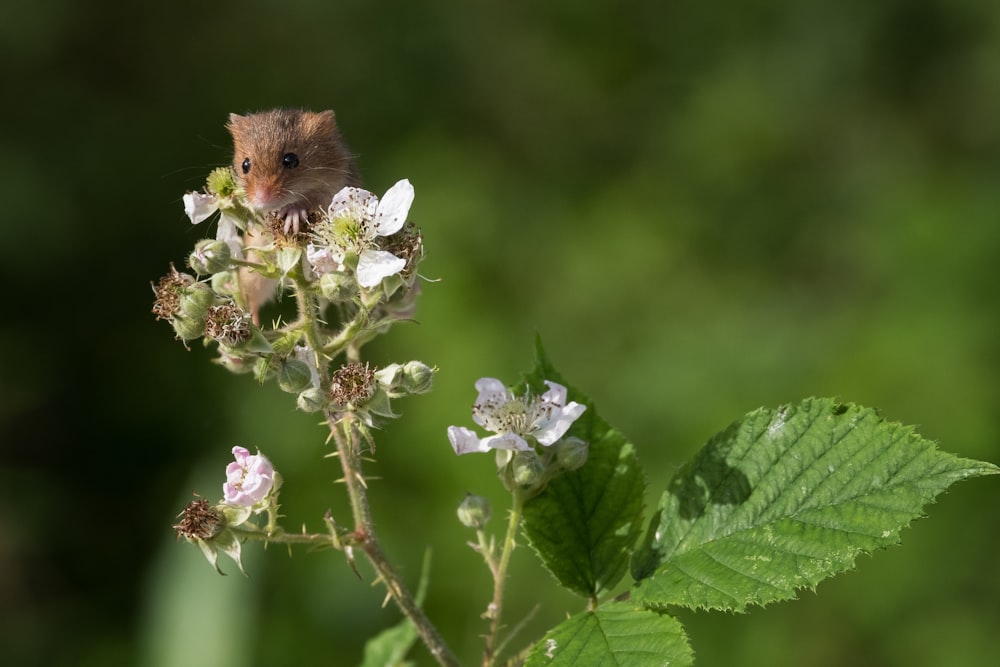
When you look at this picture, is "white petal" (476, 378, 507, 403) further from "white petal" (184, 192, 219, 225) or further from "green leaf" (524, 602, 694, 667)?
"white petal" (184, 192, 219, 225)

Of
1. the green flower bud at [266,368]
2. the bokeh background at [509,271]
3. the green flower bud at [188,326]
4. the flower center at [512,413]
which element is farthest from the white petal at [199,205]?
the bokeh background at [509,271]

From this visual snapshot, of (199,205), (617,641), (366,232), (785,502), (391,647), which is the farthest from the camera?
(391,647)

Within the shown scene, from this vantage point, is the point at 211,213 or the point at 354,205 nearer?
the point at 354,205

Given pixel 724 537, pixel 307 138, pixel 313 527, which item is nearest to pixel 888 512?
pixel 724 537

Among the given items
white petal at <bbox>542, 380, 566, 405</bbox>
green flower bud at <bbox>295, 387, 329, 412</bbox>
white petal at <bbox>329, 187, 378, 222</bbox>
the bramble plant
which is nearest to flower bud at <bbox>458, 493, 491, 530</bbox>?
the bramble plant

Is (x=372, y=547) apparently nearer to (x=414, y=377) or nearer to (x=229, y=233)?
(x=414, y=377)

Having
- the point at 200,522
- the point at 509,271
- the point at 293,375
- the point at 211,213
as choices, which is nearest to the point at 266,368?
the point at 293,375
